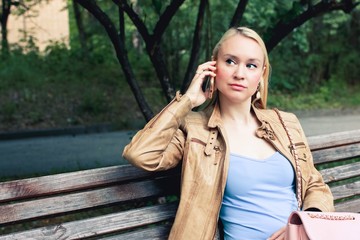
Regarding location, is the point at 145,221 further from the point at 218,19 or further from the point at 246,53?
the point at 218,19

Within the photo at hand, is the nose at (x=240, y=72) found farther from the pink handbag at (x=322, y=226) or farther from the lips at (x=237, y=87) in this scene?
the pink handbag at (x=322, y=226)

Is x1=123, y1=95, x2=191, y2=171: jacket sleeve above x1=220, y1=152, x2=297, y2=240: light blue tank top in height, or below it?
above

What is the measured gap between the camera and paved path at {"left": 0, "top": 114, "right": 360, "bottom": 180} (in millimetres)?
7961

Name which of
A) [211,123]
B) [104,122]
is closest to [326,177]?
[211,123]

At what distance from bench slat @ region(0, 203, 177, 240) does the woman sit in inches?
8.3

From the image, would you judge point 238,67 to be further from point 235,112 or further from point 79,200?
point 79,200

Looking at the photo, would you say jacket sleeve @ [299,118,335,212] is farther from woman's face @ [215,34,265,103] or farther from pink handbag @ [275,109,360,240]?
woman's face @ [215,34,265,103]

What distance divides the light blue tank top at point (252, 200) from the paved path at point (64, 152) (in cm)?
400

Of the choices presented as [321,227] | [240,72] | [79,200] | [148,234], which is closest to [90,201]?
[79,200]

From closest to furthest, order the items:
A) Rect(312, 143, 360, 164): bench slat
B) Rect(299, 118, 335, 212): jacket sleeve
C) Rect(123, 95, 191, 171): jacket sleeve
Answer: Rect(123, 95, 191, 171): jacket sleeve → Rect(299, 118, 335, 212): jacket sleeve → Rect(312, 143, 360, 164): bench slat

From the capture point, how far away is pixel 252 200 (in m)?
2.47

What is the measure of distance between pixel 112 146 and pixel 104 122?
9.70 ft

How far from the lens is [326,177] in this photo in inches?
131

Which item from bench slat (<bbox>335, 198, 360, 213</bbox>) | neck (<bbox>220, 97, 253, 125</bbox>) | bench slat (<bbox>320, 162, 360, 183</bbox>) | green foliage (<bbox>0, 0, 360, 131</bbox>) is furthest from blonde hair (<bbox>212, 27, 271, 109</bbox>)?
green foliage (<bbox>0, 0, 360, 131</bbox>)
